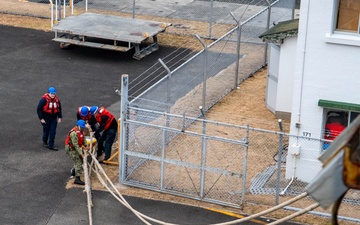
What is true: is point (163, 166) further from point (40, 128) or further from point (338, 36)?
point (40, 128)

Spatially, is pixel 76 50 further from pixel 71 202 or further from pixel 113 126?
pixel 71 202

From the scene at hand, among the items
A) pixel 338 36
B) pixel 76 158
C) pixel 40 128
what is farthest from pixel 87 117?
Answer: pixel 338 36

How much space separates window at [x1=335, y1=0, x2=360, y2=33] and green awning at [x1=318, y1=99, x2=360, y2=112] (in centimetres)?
142

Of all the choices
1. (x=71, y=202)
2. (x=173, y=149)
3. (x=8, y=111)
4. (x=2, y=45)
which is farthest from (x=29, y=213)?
(x=2, y=45)

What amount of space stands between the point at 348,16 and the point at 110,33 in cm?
1127

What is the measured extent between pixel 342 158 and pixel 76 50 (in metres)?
22.0

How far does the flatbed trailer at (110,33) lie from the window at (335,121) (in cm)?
958

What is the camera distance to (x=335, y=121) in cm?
1423

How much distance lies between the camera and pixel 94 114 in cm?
1496

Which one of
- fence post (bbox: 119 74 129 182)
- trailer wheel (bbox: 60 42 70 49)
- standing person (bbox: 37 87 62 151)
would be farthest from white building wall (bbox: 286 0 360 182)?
trailer wheel (bbox: 60 42 70 49)

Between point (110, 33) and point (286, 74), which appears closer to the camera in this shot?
point (286, 74)

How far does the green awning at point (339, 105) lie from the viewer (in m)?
13.7

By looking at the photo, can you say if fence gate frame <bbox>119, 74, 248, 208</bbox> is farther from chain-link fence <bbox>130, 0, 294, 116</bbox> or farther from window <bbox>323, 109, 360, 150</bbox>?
window <bbox>323, 109, 360, 150</bbox>

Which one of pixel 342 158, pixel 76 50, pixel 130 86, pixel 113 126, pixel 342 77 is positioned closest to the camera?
pixel 342 158
